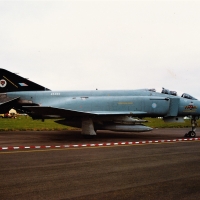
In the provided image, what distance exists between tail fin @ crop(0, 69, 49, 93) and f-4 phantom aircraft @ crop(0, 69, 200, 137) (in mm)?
317

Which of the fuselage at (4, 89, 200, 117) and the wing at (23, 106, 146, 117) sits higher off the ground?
the fuselage at (4, 89, 200, 117)

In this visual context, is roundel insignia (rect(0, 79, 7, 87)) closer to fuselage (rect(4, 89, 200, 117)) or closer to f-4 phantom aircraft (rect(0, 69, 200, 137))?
f-4 phantom aircraft (rect(0, 69, 200, 137))

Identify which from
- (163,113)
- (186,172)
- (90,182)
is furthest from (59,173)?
(163,113)

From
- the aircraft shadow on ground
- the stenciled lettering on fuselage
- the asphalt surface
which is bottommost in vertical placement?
the aircraft shadow on ground

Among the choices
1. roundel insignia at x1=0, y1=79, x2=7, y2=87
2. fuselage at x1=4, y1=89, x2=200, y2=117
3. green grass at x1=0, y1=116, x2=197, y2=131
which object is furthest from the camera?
green grass at x1=0, y1=116, x2=197, y2=131

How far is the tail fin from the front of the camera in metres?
17.5

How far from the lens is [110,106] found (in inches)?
619

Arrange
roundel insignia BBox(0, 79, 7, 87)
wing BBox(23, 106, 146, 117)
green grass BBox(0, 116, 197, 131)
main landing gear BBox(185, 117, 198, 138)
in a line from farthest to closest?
green grass BBox(0, 116, 197, 131), roundel insignia BBox(0, 79, 7, 87), main landing gear BBox(185, 117, 198, 138), wing BBox(23, 106, 146, 117)

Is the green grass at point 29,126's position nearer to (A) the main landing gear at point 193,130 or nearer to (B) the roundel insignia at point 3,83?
(B) the roundel insignia at point 3,83

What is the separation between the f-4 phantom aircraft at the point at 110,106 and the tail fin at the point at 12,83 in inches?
12.5

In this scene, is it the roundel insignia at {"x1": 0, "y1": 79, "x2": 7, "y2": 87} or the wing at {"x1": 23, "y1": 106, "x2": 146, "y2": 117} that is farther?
the roundel insignia at {"x1": 0, "y1": 79, "x2": 7, "y2": 87}

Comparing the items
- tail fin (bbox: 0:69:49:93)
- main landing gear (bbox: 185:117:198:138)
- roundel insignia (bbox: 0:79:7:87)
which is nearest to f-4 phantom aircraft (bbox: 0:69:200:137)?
main landing gear (bbox: 185:117:198:138)

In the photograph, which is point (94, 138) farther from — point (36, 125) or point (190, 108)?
point (36, 125)

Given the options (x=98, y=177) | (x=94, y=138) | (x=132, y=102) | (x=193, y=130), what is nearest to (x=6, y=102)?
(x=94, y=138)
